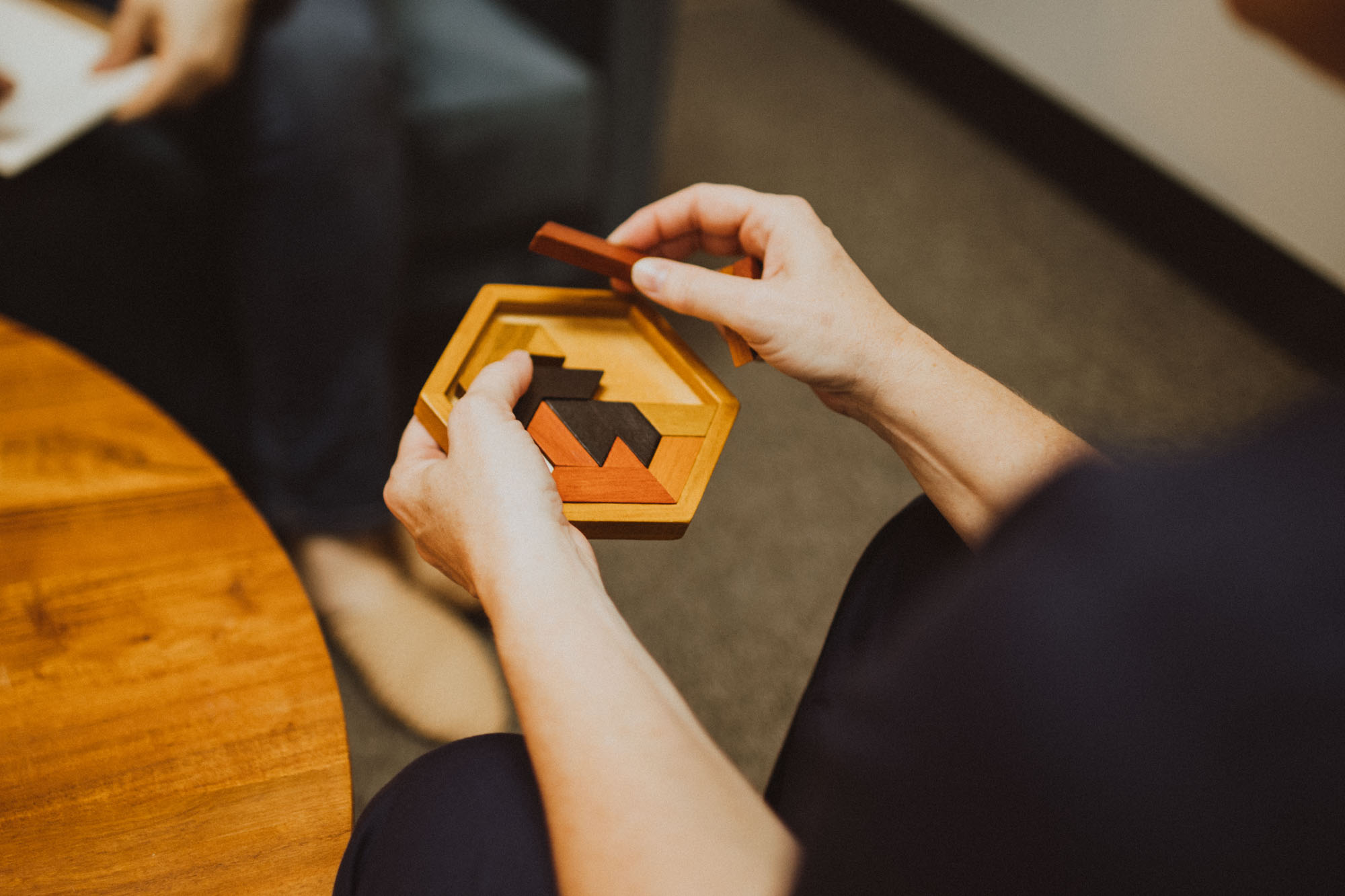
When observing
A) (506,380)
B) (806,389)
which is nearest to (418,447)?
(506,380)

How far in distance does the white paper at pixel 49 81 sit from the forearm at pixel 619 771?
2.58 feet

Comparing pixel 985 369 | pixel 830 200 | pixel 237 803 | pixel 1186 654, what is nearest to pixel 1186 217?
pixel 830 200

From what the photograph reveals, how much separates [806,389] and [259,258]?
74 centimetres

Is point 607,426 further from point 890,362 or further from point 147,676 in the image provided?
point 147,676

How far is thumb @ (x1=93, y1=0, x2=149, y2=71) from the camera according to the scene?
98 centimetres

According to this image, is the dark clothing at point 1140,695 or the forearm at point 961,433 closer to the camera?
the dark clothing at point 1140,695

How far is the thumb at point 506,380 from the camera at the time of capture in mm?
585

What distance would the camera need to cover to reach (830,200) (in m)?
1.91

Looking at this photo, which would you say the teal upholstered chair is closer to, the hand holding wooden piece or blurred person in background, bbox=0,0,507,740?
blurred person in background, bbox=0,0,507,740

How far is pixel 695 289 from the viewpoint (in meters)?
0.63

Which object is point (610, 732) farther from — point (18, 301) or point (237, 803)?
point (18, 301)

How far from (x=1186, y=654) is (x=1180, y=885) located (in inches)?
3.3

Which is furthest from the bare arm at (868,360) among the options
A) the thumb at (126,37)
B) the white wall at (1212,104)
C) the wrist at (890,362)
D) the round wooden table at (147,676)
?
the white wall at (1212,104)

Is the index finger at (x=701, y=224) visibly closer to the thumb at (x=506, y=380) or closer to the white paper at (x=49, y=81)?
the thumb at (x=506, y=380)
